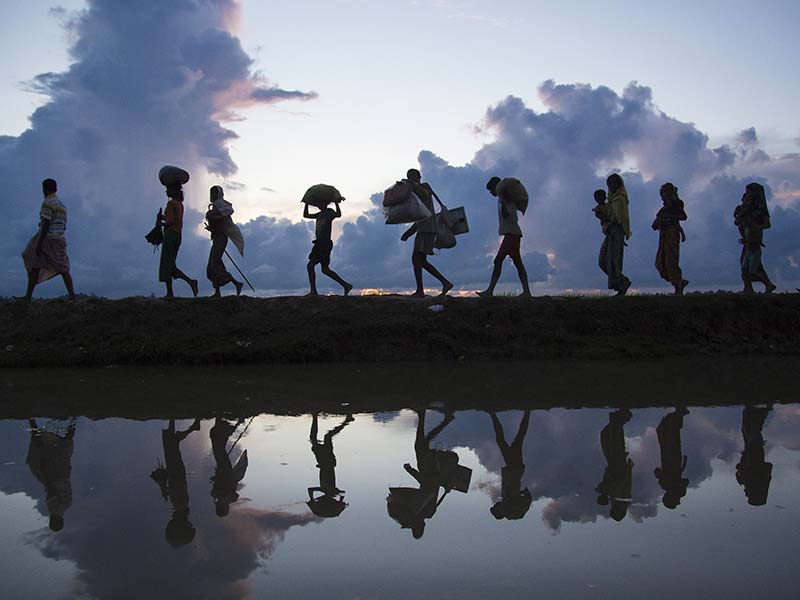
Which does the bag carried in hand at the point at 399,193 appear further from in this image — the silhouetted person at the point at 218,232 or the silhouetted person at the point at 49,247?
the silhouetted person at the point at 49,247

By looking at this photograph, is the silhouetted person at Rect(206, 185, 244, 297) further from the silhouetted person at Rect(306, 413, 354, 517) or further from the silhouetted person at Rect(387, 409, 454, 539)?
the silhouetted person at Rect(387, 409, 454, 539)

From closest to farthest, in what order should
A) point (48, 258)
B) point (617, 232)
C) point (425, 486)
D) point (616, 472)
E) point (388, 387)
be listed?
point (425, 486) < point (616, 472) < point (388, 387) < point (48, 258) < point (617, 232)

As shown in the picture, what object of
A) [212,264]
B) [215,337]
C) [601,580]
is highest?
[212,264]

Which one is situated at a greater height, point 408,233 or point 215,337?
point 408,233

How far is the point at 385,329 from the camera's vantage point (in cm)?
1030

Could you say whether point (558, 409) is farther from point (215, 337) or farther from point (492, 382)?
point (215, 337)

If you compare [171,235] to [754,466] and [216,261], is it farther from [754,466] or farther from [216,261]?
[754,466]

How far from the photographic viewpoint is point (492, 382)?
7480 mm

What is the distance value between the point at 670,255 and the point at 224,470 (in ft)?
35.2

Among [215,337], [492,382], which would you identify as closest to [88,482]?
[492,382]

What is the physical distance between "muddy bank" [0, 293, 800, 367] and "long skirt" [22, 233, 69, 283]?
529mm

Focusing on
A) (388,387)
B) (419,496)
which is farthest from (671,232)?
(419,496)

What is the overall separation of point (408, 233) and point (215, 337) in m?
3.88

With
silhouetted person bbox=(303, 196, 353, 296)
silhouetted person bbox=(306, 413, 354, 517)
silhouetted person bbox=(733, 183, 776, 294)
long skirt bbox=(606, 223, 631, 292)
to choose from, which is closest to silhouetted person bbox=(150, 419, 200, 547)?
silhouetted person bbox=(306, 413, 354, 517)
